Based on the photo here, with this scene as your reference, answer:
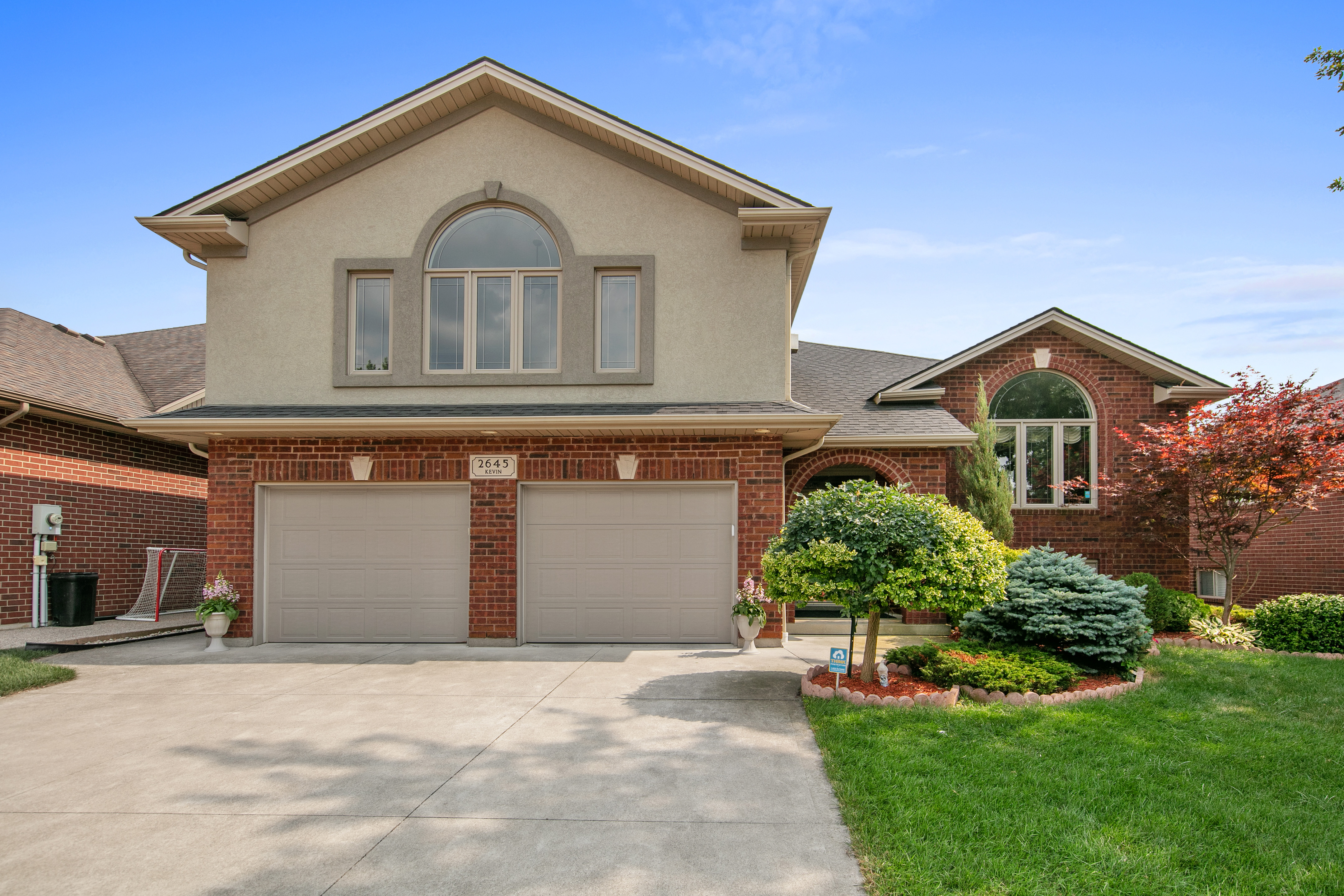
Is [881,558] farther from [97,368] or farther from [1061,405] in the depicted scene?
[97,368]

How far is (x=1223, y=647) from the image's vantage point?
10891mm

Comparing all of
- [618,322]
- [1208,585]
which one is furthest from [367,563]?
[1208,585]

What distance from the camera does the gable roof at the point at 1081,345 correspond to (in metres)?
13.8

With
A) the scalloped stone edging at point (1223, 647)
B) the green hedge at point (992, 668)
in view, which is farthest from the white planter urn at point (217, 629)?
the scalloped stone edging at point (1223, 647)

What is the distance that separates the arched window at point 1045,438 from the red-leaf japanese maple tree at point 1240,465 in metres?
1.07

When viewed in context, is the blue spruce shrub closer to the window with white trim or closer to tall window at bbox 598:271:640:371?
tall window at bbox 598:271:640:371

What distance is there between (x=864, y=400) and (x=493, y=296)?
21.3ft

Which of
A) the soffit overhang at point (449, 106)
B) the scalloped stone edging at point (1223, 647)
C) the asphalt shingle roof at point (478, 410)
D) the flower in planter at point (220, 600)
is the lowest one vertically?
the scalloped stone edging at point (1223, 647)

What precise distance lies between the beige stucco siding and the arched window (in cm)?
559

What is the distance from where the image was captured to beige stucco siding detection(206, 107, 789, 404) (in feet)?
36.4

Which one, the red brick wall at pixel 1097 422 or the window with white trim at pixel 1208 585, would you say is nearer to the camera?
the red brick wall at pixel 1097 422

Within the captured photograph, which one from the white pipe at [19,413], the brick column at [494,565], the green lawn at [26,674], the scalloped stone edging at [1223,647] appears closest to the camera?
the green lawn at [26,674]

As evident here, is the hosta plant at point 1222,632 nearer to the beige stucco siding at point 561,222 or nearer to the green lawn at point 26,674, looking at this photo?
the beige stucco siding at point 561,222

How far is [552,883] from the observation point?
156 inches
